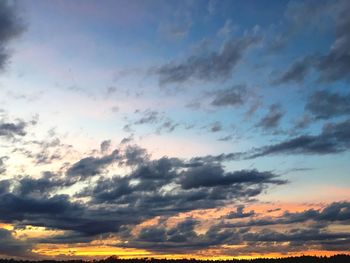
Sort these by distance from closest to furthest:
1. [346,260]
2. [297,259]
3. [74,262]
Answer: [346,260]
[297,259]
[74,262]

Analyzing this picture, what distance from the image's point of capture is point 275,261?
598ft

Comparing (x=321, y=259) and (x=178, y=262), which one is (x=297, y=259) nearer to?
(x=321, y=259)

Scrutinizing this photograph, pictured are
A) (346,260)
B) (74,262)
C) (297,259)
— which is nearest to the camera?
(346,260)

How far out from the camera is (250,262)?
184m

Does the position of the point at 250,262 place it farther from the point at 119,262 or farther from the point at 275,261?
the point at 119,262

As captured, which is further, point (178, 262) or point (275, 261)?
point (178, 262)

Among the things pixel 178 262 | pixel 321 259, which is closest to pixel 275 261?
pixel 321 259

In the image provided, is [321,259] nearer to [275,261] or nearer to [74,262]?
[275,261]

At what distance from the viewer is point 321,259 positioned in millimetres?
164500

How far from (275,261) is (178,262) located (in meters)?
36.7

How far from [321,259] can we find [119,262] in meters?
73.2

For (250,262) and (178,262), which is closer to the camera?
(250,262)

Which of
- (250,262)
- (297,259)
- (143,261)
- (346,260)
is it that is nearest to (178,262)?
(143,261)

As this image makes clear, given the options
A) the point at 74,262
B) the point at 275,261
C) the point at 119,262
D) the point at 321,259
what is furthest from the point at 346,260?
the point at 74,262
